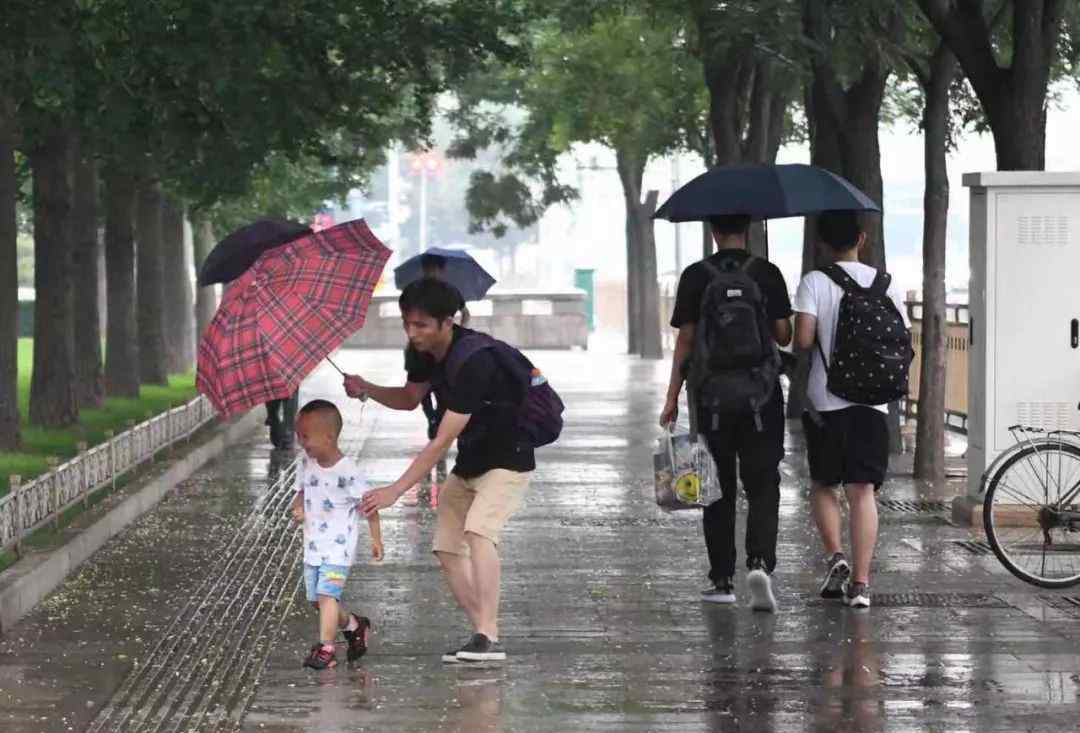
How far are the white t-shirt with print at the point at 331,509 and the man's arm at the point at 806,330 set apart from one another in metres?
2.52

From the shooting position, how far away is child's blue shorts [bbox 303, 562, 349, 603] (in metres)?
9.52

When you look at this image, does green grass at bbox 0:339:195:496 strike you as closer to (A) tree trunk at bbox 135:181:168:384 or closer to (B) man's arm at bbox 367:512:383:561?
(A) tree trunk at bbox 135:181:168:384

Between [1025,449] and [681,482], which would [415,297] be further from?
[1025,449]

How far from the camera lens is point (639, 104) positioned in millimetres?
38469

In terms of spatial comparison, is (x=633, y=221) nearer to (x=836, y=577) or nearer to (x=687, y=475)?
(x=836, y=577)

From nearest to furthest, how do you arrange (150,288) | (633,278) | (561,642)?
(561,642) < (150,288) < (633,278)

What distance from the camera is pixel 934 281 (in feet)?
60.7

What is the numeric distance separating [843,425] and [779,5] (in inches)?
321

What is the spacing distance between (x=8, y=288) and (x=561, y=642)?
35.9 feet

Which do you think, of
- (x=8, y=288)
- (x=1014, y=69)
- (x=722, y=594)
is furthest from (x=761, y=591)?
(x=8, y=288)

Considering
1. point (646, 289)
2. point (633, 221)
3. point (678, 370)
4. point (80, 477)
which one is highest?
point (633, 221)

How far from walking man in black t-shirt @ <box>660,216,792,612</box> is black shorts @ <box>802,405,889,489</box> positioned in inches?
9.9

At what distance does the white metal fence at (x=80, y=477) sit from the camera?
12109 millimetres

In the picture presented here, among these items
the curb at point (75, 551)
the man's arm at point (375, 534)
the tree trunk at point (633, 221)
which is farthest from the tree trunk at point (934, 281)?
the tree trunk at point (633, 221)
